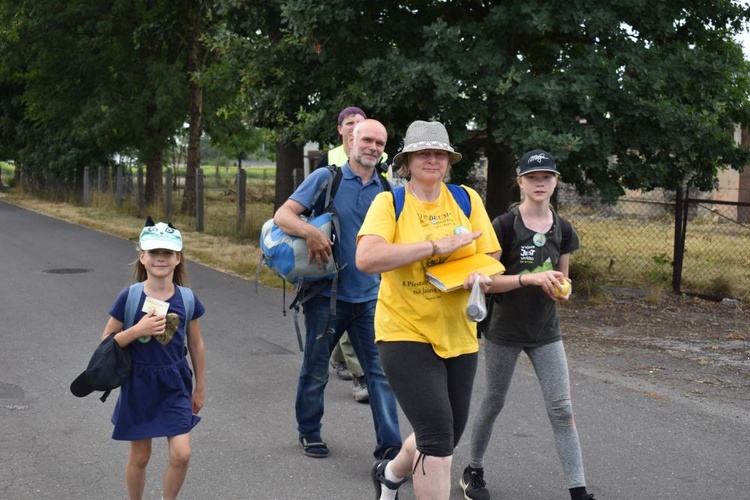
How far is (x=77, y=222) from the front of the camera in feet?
80.1

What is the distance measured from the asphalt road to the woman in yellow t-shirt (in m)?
1.10

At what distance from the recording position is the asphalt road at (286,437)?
203 inches

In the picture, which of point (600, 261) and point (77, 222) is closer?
point (600, 261)

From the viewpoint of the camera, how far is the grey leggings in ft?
15.4

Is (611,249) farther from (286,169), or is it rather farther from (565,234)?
(565,234)

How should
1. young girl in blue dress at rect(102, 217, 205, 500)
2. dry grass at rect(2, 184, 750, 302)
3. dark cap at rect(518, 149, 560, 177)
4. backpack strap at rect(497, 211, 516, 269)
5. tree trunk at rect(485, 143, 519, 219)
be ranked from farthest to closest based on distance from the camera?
1. tree trunk at rect(485, 143, 519, 219)
2. dry grass at rect(2, 184, 750, 302)
3. backpack strap at rect(497, 211, 516, 269)
4. dark cap at rect(518, 149, 560, 177)
5. young girl in blue dress at rect(102, 217, 205, 500)

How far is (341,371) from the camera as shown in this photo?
7.57 meters

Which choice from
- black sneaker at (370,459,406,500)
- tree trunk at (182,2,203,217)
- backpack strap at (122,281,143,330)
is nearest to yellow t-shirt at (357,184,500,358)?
black sneaker at (370,459,406,500)

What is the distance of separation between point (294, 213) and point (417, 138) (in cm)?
129

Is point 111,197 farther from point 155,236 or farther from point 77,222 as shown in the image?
point 155,236

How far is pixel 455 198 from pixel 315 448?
1996mm

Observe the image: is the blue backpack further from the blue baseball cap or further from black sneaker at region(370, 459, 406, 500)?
black sneaker at region(370, 459, 406, 500)

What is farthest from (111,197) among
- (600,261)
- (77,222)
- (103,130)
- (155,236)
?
(155,236)

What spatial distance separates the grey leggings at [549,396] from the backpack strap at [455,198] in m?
0.86
